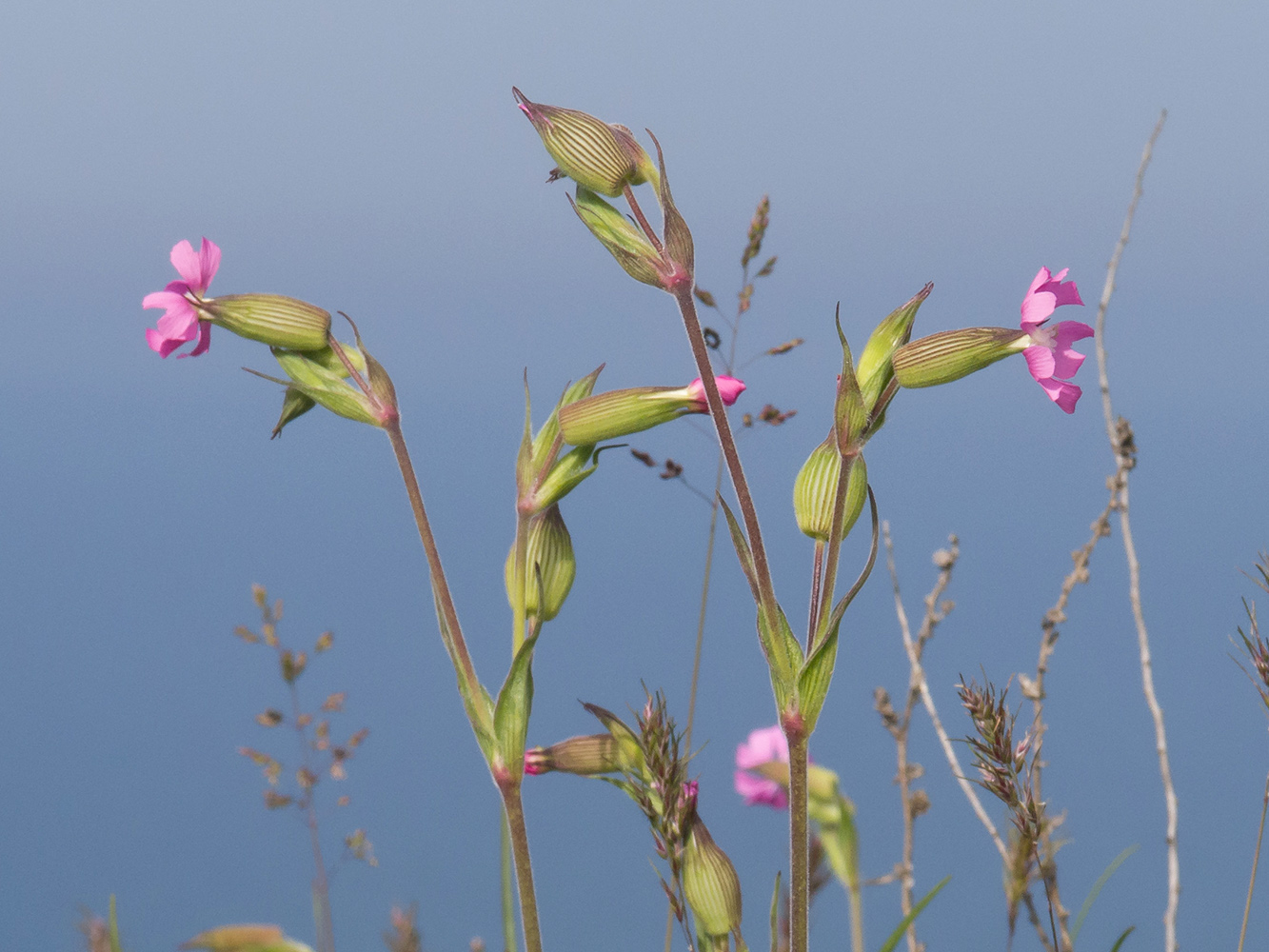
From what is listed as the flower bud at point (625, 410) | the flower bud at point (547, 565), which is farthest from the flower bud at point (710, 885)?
A: the flower bud at point (625, 410)

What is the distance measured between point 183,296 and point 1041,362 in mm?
748

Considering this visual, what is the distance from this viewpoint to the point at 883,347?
0.82 metres

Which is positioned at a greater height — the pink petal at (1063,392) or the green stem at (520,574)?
the pink petal at (1063,392)

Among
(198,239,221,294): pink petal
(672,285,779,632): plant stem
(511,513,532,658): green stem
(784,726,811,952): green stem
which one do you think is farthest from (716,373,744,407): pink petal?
(198,239,221,294): pink petal

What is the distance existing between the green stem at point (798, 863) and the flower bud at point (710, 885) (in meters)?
0.06

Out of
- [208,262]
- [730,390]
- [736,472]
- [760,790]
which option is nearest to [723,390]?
[730,390]

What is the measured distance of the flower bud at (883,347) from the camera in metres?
0.81

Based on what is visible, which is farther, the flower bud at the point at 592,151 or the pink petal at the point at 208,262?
the pink petal at the point at 208,262

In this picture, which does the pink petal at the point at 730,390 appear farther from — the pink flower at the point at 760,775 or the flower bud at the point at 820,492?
the pink flower at the point at 760,775

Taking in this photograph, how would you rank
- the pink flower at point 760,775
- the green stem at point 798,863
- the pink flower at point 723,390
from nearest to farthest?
the green stem at point 798,863
the pink flower at point 723,390
the pink flower at point 760,775

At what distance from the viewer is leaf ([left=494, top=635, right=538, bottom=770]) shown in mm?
832

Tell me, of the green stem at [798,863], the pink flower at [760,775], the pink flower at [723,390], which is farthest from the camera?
the pink flower at [760,775]

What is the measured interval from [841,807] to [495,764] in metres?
0.49

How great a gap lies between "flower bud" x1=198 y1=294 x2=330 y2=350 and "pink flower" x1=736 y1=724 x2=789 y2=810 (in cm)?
72
